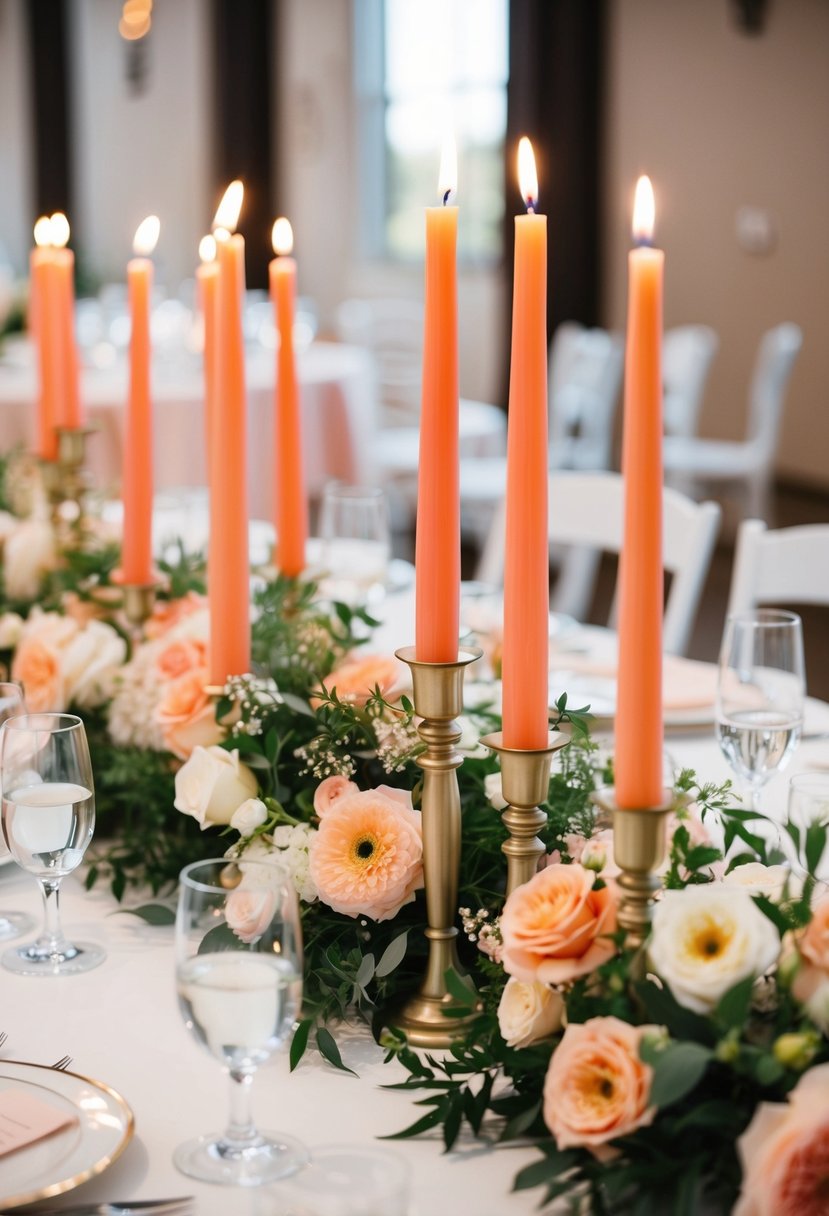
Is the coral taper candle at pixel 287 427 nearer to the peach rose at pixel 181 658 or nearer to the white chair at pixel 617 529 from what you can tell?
the peach rose at pixel 181 658

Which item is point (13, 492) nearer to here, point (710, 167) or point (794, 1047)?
point (794, 1047)

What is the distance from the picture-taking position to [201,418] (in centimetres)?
406

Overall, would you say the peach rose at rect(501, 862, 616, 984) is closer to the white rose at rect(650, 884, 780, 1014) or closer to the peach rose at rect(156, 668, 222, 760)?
the white rose at rect(650, 884, 780, 1014)

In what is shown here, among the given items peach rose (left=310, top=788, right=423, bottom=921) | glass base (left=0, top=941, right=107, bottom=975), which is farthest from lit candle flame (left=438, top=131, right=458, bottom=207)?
glass base (left=0, top=941, right=107, bottom=975)

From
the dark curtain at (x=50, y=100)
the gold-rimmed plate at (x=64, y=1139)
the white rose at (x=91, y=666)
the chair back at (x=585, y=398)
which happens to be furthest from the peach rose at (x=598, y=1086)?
the dark curtain at (x=50, y=100)

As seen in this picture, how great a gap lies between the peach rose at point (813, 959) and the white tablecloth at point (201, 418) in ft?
10.5

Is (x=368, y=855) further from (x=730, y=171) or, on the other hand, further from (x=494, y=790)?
(x=730, y=171)

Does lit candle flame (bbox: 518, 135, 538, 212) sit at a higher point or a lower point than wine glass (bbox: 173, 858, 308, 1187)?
higher

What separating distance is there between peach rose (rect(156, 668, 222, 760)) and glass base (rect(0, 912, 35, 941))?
17 centimetres

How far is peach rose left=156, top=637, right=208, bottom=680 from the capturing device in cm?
125

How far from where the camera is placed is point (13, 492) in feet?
6.53

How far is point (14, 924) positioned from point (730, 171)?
6577 mm

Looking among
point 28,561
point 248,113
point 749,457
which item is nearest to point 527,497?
point 28,561

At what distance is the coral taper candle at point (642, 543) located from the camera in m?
0.73
